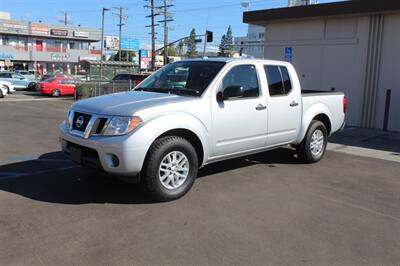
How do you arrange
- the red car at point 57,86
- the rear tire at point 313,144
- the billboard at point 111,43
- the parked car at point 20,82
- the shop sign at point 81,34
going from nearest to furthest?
the rear tire at point 313,144 → the red car at point 57,86 → the parked car at point 20,82 → the shop sign at point 81,34 → the billboard at point 111,43

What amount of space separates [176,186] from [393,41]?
10.1 meters

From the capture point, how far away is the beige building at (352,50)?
1294cm

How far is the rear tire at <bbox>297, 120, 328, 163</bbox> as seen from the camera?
25.6 ft

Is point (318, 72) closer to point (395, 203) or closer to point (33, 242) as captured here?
point (395, 203)

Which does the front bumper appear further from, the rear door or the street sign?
the street sign

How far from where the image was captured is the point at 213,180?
659 cm

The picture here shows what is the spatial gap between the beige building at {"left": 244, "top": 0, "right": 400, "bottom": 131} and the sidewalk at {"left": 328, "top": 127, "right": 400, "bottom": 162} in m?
0.97

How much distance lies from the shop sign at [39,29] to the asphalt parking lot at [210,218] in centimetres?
7358

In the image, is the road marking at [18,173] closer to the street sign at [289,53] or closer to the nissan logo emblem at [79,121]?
the nissan logo emblem at [79,121]

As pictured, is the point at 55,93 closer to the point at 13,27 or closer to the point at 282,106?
the point at 282,106

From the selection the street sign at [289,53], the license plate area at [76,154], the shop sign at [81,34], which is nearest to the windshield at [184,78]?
the license plate area at [76,154]

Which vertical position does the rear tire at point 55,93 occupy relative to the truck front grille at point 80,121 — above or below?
below

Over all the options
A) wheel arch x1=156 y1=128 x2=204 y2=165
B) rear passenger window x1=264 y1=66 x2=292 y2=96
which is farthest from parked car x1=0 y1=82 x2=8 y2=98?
wheel arch x1=156 y1=128 x2=204 y2=165

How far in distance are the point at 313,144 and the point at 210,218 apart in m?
3.73
